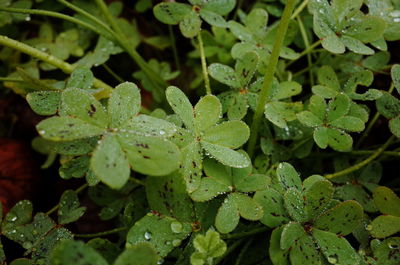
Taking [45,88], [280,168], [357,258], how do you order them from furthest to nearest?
[45,88]
[280,168]
[357,258]

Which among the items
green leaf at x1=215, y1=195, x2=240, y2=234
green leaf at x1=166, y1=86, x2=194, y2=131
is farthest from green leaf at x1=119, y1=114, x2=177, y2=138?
green leaf at x1=215, y1=195, x2=240, y2=234

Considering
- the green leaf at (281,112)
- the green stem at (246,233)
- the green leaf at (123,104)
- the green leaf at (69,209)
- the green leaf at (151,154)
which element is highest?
the green leaf at (123,104)

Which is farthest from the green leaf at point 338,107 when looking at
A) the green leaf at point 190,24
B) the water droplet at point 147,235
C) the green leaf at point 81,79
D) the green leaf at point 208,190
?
the green leaf at point 81,79

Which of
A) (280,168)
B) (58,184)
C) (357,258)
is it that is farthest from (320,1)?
(58,184)

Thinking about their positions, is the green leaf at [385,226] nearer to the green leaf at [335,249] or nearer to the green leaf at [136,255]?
the green leaf at [335,249]

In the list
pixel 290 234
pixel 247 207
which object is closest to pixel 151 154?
pixel 247 207

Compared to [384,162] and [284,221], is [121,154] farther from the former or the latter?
[384,162]
